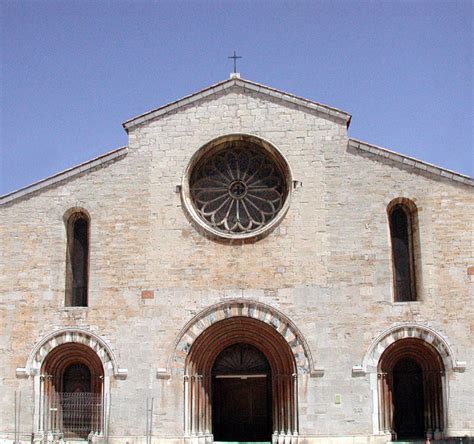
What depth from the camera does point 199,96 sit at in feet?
74.6

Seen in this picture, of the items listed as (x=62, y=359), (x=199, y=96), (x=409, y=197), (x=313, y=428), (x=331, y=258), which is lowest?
(x=313, y=428)

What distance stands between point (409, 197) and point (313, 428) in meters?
6.72

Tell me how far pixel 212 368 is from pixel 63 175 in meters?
7.02

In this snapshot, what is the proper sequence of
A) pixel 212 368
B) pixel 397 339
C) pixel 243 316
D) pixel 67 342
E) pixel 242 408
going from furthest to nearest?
pixel 242 408
pixel 212 368
pixel 67 342
pixel 243 316
pixel 397 339

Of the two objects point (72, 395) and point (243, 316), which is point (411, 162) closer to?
point (243, 316)

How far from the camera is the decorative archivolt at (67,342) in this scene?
21.2 m

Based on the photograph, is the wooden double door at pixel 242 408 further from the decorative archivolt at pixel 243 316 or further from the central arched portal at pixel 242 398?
the decorative archivolt at pixel 243 316

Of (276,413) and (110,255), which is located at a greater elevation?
(110,255)

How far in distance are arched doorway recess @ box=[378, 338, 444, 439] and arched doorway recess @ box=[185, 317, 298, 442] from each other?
2444mm

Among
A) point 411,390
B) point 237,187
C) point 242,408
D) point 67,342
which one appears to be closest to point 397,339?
point 411,390

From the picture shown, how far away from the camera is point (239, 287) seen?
2131cm

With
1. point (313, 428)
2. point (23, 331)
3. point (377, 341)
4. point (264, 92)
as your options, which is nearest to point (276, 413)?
point (313, 428)

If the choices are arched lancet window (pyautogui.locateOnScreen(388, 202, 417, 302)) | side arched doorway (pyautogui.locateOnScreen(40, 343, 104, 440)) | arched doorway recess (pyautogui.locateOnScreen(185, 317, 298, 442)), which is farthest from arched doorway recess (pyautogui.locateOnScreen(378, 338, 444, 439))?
side arched doorway (pyautogui.locateOnScreen(40, 343, 104, 440))

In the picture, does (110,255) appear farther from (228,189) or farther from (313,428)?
(313,428)
